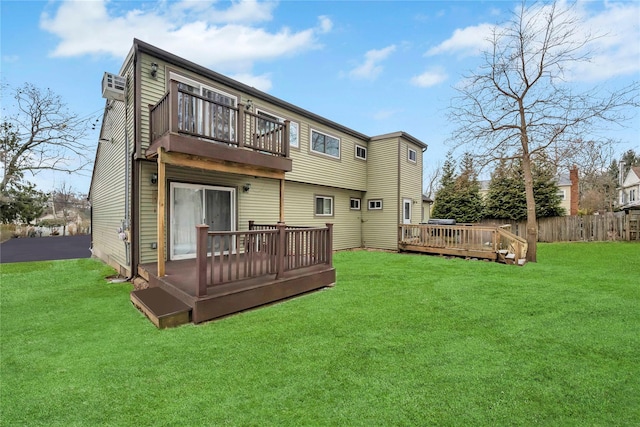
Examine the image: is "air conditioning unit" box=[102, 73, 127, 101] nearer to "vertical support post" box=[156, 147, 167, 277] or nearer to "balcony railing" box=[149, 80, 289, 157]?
"balcony railing" box=[149, 80, 289, 157]

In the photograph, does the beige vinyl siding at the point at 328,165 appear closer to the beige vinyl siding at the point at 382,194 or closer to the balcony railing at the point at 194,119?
the beige vinyl siding at the point at 382,194

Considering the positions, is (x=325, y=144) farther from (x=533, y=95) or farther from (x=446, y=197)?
(x=446, y=197)

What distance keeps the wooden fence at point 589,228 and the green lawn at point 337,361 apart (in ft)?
43.8

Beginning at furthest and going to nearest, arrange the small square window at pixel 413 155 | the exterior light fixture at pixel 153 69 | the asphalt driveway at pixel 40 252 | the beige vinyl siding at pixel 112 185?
the small square window at pixel 413 155 < the asphalt driveway at pixel 40 252 < the beige vinyl siding at pixel 112 185 < the exterior light fixture at pixel 153 69

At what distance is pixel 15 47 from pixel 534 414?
19270 mm

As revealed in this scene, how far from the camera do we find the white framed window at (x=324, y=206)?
39.4ft

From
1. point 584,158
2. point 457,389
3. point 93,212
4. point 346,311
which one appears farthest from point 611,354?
point 93,212

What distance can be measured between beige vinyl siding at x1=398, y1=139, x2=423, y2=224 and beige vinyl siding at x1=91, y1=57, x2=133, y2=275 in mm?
10249

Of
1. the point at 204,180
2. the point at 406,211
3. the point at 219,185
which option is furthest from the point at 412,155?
the point at 204,180

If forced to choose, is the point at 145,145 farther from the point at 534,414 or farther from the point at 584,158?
the point at 584,158

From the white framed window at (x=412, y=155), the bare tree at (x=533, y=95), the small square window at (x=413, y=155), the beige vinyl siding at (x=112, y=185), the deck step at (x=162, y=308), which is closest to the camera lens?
the deck step at (x=162, y=308)

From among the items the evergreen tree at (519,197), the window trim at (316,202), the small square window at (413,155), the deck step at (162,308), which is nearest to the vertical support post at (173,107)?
the deck step at (162,308)

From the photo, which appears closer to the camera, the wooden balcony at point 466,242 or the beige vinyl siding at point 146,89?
the beige vinyl siding at point 146,89

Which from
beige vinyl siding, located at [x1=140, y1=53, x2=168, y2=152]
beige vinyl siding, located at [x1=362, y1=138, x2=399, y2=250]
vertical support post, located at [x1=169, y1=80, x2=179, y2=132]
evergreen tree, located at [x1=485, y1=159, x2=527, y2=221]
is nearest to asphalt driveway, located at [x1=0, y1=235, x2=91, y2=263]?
beige vinyl siding, located at [x1=140, y1=53, x2=168, y2=152]
